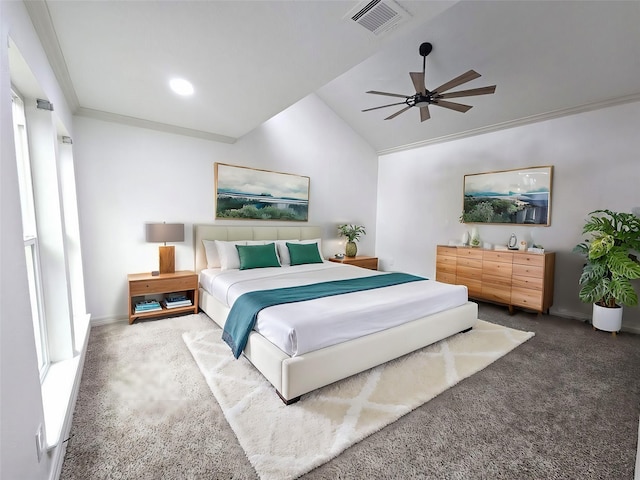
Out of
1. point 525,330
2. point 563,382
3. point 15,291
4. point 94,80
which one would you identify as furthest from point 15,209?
point 525,330

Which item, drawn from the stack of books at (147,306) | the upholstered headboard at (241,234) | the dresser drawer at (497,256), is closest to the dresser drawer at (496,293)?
the dresser drawer at (497,256)

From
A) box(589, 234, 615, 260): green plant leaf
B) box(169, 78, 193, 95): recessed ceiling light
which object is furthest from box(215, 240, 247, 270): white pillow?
box(589, 234, 615, 260): green plant leaf

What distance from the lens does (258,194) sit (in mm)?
4699

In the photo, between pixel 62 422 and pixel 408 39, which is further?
pixel 408 39

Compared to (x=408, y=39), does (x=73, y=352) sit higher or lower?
lower

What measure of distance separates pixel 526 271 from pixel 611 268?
2.74ft

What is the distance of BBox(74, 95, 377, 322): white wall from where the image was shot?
347cm

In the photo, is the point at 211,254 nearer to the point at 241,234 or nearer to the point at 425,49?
the point at 241,234

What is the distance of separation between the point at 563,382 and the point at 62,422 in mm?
3474

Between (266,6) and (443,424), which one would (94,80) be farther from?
(443,424)

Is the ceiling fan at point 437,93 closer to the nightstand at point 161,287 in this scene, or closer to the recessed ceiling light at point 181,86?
the recessed ceiling light at point 181,86

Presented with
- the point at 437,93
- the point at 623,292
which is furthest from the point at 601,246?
the point at 437,93

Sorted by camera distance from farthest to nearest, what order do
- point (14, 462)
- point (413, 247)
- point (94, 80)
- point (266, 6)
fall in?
point (413, 247), point (94, 80), point (266, 6), point (14, 462)

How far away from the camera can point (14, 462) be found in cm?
103
